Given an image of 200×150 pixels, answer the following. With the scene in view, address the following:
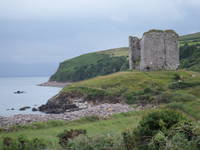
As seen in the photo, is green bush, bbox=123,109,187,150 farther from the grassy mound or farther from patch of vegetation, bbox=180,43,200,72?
patch of vegetation, bbox=180,43,200,72

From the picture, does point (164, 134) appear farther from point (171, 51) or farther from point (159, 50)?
point (171, 51)

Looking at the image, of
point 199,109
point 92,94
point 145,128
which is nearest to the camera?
point 145,128

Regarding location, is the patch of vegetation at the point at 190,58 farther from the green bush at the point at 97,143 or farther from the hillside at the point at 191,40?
the green bush at the point at 97,143

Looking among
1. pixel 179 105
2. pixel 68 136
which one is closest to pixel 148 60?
pixel 179 105

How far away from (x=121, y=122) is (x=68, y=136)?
10899 mm

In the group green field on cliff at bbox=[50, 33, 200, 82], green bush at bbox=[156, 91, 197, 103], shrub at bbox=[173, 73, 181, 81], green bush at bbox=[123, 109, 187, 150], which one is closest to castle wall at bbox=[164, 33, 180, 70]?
shrub at bbox=[173, 73, 181, 81]

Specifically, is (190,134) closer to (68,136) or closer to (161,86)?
(68,136)

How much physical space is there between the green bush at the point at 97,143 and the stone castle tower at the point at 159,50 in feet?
170

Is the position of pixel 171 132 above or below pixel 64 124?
above

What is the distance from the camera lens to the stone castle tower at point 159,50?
64.4 m

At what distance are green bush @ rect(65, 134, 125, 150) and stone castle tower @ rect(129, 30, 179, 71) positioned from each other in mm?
51883

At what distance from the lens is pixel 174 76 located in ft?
189

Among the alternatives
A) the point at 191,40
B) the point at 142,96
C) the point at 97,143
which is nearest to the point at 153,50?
the point at 142,96

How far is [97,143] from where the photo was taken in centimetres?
1377
